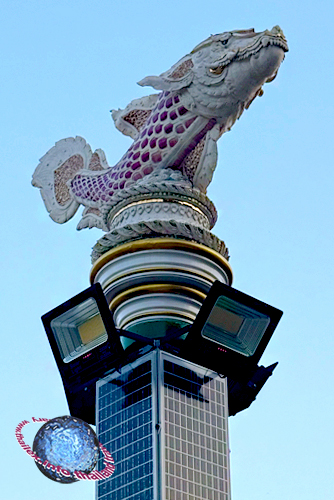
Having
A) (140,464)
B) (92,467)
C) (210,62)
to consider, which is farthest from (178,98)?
(92,467)

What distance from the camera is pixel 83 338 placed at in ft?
176

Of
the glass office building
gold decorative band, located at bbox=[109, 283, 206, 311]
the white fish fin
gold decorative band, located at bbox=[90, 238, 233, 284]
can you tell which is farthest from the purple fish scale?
the glass office building

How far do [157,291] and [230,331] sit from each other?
550cm

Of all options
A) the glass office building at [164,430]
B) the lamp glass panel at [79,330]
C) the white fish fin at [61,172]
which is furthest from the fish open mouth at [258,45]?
the glass office building at [164,430]

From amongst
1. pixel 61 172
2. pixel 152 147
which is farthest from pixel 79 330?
pixel 61 172

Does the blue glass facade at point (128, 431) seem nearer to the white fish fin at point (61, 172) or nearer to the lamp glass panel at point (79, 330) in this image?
the lamp glass panel at point (79, 330)

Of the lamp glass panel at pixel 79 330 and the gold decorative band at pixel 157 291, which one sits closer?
the lamp glass panel at pixel 79 330

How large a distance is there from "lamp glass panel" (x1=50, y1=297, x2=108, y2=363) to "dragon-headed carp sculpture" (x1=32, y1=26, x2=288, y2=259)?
230 inches

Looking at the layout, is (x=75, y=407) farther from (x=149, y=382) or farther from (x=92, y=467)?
(x=92, y=467)

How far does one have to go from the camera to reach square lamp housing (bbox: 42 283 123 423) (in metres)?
52.7

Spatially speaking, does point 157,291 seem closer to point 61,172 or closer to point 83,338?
point 83,338

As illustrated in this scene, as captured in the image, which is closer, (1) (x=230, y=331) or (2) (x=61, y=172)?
(1) (x=230, y=331)

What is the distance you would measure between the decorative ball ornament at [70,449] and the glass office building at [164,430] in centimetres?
1680

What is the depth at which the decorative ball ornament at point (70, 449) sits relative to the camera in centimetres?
3385
